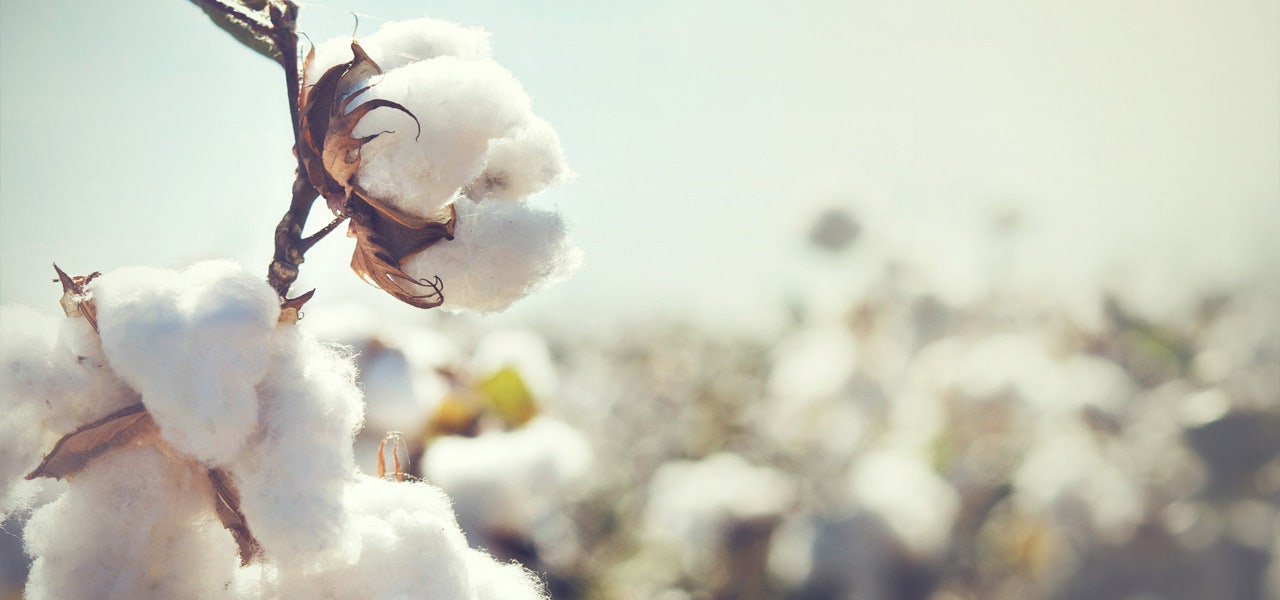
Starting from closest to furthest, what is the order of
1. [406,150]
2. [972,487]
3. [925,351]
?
[406,150]
[972,487]
[925,351]

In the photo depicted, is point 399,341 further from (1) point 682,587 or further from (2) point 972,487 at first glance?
(2) point 972,487

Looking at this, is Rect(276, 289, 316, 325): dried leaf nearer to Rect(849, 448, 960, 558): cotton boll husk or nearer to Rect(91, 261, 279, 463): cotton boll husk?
Rect(91, 261, 279, 463): cotton boll husk

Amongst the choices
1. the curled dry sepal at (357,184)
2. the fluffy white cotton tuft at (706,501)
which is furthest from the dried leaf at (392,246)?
the fluffy white cotton tuft at (706,501)

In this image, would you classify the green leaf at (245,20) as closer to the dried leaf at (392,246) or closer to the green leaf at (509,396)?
the dried leaf at (392,246)

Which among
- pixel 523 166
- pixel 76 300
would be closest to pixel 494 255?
pixel 523 166

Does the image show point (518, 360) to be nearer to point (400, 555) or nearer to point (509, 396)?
point (509, 396)

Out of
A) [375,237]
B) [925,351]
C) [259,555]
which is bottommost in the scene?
[259,555]

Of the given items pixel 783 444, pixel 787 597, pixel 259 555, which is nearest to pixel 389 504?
pixel 259 555
